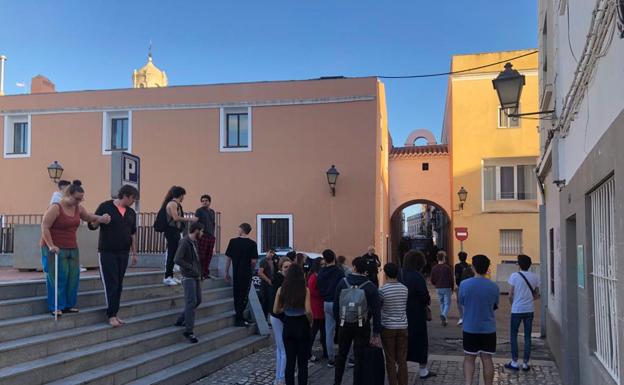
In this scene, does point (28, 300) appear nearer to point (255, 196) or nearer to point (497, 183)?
point (255, 196)

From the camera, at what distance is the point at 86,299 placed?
711cm

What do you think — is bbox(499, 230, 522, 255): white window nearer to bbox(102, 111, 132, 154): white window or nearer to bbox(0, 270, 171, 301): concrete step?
bbox(102, 111, 132, 154): white window

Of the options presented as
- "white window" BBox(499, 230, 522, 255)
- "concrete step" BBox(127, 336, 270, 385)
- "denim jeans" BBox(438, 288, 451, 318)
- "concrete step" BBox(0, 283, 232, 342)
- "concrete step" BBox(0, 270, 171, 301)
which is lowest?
"concrete step" BBox(127, 336, 270, 385)

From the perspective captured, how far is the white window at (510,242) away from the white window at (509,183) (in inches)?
56.3

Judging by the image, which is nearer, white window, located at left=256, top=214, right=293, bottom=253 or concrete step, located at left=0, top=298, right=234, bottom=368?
concrete step, located at left=0, top=298, right=234, bottom=368

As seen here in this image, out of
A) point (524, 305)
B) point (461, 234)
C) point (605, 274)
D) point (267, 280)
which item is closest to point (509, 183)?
point (461, 234)

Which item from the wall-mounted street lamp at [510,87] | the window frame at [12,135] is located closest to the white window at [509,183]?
the wall-mounted street lamp at [510,87]

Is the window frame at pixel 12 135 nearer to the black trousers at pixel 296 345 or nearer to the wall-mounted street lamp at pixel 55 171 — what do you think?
the wall-mounted street lamp at pixel 55 171

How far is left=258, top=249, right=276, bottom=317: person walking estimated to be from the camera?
9.70 metres

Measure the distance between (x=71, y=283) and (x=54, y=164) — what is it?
14.3m

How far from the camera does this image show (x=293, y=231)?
18797 mm

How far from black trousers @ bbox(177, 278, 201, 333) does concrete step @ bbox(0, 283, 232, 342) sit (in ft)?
2.06

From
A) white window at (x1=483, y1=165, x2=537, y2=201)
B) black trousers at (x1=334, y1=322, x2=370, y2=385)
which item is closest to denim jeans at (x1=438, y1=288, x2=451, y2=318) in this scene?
black trousers at (x1=334, y1=322, x2=370, y2=385)

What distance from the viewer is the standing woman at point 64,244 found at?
6.30 metres
